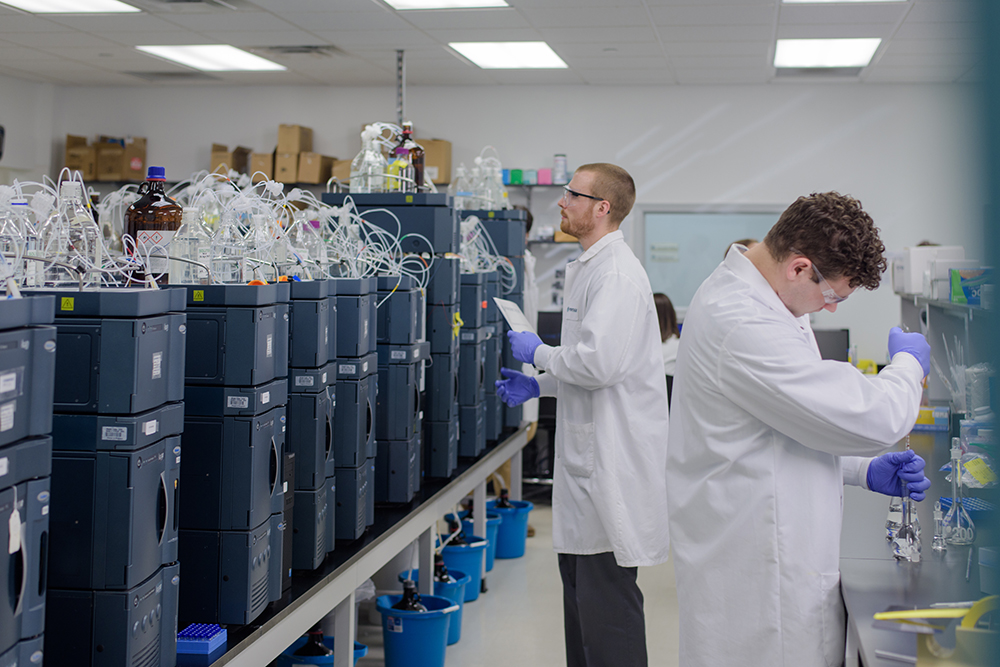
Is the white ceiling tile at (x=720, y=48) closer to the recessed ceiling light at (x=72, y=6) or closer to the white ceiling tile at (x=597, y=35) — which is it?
the white ceiling tile at (x=597, y=35)

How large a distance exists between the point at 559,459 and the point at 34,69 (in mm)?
6165

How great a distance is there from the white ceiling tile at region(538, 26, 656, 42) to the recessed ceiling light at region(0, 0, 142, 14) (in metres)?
2.38

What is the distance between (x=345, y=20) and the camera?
4945 mm

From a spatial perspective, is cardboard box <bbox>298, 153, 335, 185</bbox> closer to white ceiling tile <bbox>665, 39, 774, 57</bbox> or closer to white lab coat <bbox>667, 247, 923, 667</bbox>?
white ceiling tile <bbox>665, 39, 774, 57</bbox>

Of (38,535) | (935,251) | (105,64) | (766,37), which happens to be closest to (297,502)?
(38,535)

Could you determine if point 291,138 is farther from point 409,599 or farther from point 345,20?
point 409,599

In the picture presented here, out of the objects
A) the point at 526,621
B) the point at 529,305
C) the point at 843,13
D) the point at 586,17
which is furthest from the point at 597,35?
the point at 526,621

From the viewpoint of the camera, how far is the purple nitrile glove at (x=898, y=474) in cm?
151

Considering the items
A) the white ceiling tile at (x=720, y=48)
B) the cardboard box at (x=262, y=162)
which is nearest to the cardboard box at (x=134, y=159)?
the cardboard box at (x=262, y=162)

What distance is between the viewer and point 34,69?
6.63m

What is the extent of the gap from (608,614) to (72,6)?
4519 millimetres

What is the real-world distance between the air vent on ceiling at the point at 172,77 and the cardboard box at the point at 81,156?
0.76 meters

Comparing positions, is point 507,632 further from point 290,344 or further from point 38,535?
point 38,535

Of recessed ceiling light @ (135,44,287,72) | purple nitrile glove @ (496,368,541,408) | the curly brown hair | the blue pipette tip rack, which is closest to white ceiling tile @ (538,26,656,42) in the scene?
recessed ceiling light @ (135,44,287,72)
